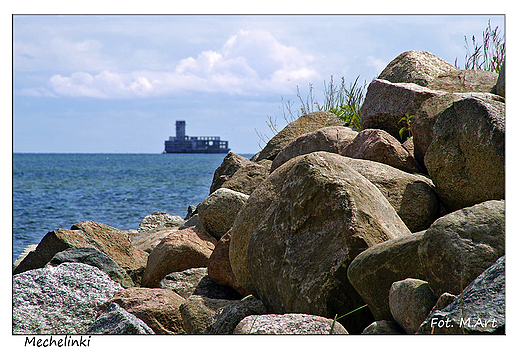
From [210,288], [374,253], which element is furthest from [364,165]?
[210,288]

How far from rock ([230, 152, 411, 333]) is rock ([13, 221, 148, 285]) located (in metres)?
2.71

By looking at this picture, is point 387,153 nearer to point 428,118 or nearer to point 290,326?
point 428,118

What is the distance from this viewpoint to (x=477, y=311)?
6.62 feet

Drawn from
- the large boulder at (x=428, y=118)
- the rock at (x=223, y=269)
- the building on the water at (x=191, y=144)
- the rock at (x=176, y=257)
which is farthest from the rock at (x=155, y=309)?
the building on the water at (x=191, y=144)

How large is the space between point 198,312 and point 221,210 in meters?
1.88

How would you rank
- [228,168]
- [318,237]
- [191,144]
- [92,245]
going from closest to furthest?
1. [318,237]
2. [92,245]
3. [228,168]
4. [191,144]

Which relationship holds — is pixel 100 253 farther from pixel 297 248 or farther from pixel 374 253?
pixel 374 253

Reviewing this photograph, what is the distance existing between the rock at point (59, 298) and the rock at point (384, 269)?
2.44 m

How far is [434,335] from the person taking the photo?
2.09 m

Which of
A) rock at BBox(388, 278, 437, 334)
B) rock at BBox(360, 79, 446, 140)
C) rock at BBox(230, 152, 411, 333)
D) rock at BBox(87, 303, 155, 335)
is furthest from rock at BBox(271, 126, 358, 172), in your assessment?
rock at BBox(87, 303, 155, 335)

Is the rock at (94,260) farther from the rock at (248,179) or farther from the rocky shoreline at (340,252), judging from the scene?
the rock at (248,179)

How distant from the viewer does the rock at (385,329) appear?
2.46m

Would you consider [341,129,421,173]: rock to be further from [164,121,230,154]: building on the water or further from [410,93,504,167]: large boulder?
[164,121,230,154]: building on the water

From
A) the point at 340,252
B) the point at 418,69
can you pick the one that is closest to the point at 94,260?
the point at 340,252
